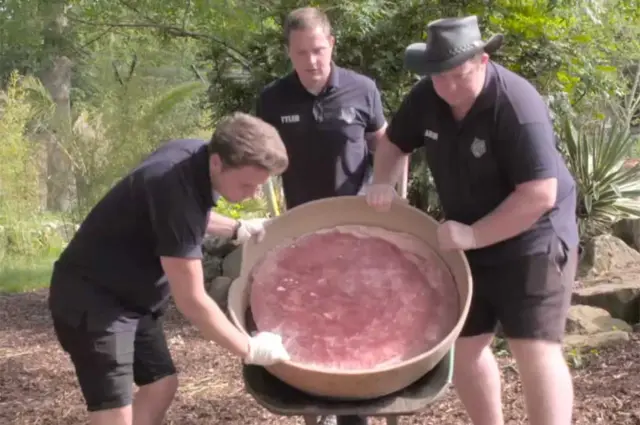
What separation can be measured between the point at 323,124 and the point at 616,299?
2484 mm

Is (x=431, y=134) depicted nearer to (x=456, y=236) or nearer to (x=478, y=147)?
(x=478, y=147)

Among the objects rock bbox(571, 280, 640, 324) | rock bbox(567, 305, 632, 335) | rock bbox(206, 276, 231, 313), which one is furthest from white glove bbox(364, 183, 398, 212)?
rock bbox(206, 276, 231, 313)

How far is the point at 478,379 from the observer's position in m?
2.78

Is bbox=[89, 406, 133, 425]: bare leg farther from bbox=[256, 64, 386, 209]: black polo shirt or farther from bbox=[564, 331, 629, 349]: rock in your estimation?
bbox=[564, 331, 629, 349]: rock

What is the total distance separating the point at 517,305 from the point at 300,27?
120cm

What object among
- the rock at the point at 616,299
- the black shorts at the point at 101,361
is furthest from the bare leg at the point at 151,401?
the rock at the point at 616,299

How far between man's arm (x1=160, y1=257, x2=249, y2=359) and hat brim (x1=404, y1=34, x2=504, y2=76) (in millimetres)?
784

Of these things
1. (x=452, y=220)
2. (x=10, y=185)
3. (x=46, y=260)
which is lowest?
(x=46, y=260)

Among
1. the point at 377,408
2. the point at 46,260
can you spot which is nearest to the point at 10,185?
the point at 46,260

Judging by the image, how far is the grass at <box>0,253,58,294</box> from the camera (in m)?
7.53

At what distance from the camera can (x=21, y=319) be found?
20.2 feet

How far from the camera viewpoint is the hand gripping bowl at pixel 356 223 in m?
2.07

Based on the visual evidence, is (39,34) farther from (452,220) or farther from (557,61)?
(452,220)

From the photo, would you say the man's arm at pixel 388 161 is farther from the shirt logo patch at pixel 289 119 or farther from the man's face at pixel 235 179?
the man's face at pixel 235 179
